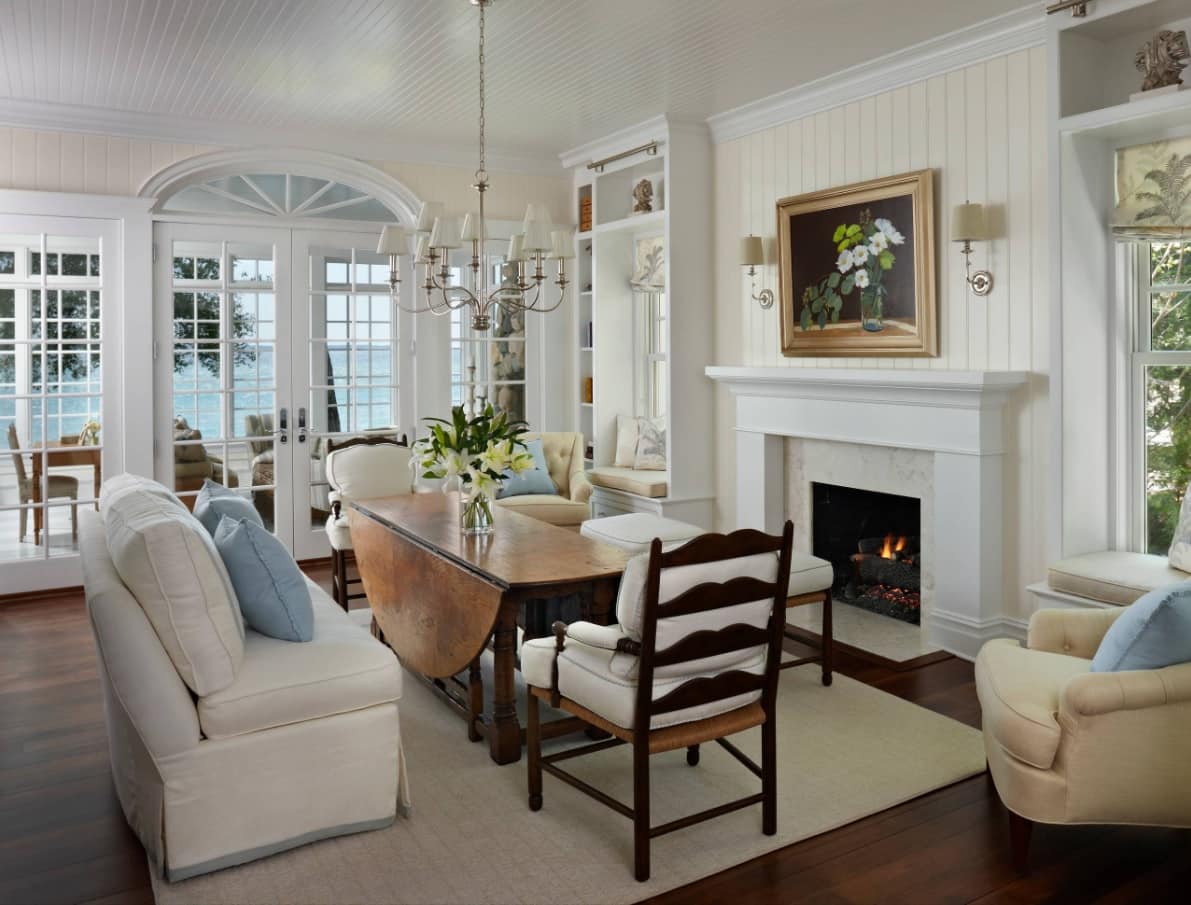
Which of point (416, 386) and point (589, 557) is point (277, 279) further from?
point (589, 557)

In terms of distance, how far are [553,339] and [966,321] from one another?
3.27m

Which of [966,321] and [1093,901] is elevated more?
[966,321]

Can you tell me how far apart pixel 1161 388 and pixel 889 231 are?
4.55ft

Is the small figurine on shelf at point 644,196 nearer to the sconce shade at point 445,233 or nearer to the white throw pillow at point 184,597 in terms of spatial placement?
the sconce shade at point 445,233

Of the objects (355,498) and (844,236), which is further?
(355,498)

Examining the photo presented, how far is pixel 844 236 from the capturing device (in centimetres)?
480

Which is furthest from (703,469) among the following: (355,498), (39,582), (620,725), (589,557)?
(39,582)

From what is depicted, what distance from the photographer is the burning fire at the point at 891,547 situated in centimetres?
495

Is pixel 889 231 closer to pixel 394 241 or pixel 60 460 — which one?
pixel 394 241

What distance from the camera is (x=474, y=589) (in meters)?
3.16

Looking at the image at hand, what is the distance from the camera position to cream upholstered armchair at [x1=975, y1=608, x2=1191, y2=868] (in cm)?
236

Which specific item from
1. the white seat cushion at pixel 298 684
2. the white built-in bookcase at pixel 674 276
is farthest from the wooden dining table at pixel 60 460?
the white seat cushion at pixel 298 684

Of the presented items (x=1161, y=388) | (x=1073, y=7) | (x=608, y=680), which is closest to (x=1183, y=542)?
(x=1161, y=388)

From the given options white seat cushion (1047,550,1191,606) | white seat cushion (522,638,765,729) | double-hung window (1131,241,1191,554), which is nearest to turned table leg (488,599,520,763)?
white seat cushion (522,638,765,729)
